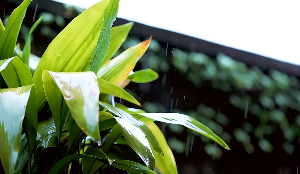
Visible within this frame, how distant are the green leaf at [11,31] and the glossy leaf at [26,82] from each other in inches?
3.8

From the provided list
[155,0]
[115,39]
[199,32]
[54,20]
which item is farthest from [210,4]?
[115,39]

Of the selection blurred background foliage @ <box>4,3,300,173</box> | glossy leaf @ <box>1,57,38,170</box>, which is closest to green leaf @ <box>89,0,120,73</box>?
glossy leaf @ <box>1,57,38,170</box>

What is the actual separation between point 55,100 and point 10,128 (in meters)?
0.11

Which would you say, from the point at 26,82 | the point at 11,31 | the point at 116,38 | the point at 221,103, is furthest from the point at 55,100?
the point at 221,103

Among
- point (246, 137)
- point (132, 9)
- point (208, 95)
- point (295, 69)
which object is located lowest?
point (246, 137)

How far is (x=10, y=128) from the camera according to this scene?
0.36 meters

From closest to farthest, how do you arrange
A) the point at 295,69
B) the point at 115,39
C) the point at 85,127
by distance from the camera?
the point at 85,127 → the point at 115,39 → the point at 295,69

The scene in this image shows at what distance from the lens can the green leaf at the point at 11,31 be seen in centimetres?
55

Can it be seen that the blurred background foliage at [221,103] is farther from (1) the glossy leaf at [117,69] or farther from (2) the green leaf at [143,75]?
(1) the glossy leaf at [117,69]

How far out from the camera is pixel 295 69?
171 centimetres

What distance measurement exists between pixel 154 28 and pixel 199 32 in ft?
0.81

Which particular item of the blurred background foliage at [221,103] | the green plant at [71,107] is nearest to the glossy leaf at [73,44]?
the green plant at [71,107]

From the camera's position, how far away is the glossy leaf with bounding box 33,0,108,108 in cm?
53

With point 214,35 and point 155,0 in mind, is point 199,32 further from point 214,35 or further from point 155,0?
point 155,0
